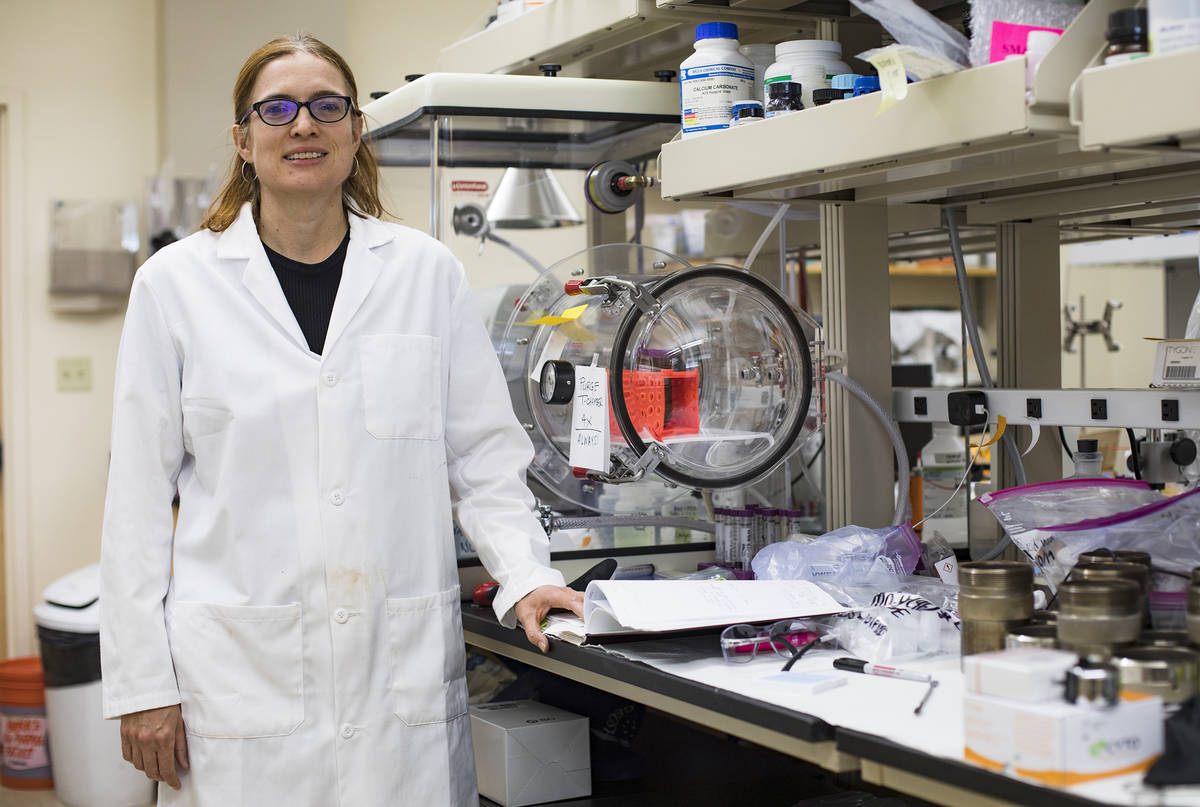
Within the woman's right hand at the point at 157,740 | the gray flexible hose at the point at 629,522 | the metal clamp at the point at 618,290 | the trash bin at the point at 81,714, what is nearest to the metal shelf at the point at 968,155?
the metal clamp at the point at 618,290

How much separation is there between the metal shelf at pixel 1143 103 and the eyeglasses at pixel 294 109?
0.95m

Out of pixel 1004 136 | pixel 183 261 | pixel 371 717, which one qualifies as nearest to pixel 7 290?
pixel 183 261

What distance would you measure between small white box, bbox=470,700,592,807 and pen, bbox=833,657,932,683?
20.5 inches

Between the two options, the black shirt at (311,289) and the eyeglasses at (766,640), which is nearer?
the eyeglasses at (766,640)

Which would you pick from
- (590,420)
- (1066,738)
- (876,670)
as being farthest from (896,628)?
(590,420)

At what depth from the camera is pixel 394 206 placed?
7.06 ft

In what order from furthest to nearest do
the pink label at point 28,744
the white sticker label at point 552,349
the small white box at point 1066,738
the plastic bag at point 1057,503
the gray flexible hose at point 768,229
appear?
the pink label at point 28,744
the gray flexible hose at point 768,229
the white sticker label at point 552,349
the plastic bag at point 1057,503
the small white box at point 1066,738

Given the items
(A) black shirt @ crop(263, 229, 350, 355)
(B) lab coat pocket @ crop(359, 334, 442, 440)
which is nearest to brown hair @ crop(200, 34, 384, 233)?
(A) black shirt @ crop(263, 229, 350, 355)

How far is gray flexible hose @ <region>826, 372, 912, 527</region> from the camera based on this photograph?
72.9 inches

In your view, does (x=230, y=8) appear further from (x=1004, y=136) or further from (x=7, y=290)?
(x=1004, y=136)

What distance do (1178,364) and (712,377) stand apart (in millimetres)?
642

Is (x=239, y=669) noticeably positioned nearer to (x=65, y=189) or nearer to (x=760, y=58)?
(x=760, y=58)

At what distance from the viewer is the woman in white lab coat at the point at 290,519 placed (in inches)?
60.7

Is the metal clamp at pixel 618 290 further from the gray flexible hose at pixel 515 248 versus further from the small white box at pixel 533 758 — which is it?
the small white box at pixel 533 758
